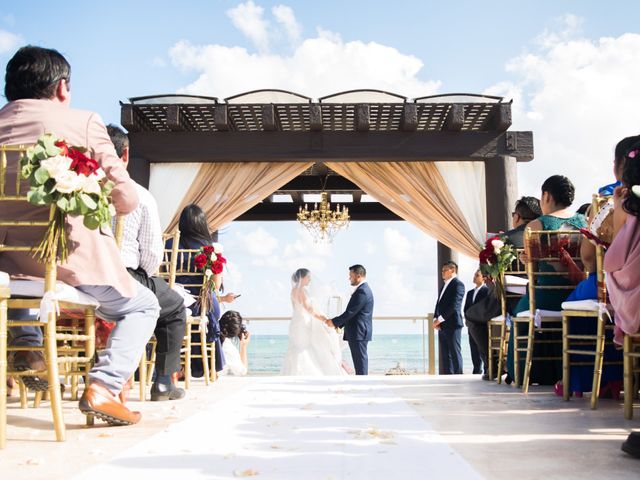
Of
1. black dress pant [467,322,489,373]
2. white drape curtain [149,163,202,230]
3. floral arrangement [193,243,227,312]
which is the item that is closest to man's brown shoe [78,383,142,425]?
floral arrangement [193,243,227,312]

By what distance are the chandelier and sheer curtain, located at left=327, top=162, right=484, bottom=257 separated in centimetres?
201

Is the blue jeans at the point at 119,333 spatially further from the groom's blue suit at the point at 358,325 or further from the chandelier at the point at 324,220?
the chandelier at the point at 324,220

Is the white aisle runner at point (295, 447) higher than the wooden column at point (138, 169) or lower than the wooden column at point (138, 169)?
lower

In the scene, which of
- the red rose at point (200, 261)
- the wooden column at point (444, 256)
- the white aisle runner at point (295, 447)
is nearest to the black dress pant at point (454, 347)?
the wooden column at point (444, 256)

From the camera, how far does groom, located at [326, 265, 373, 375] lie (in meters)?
7.83

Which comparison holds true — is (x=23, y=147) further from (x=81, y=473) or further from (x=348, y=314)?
(x=348, y=314)

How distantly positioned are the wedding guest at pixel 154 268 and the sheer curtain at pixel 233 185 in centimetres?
498

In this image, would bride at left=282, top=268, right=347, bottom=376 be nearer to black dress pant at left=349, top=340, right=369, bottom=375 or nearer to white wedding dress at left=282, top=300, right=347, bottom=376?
white wedding dress at left=282, top=300, right=347, bottom=376

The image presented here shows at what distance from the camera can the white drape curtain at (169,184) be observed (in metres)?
8.98

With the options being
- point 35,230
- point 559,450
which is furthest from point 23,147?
point 559,450

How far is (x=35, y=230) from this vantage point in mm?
2551

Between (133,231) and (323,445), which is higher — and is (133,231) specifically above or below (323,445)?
above

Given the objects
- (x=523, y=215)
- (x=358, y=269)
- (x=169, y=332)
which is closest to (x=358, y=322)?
(x=358, y=269)

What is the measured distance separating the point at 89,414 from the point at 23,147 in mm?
1076
